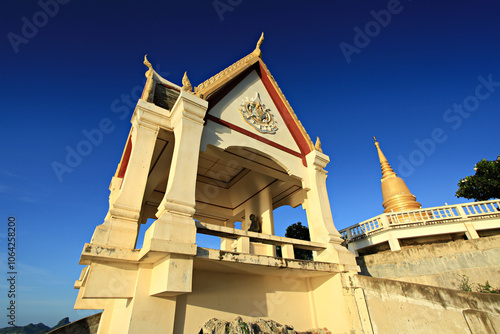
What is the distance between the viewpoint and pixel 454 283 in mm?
7707

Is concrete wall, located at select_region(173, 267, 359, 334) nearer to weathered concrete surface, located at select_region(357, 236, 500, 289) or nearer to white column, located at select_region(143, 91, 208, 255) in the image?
white column, located at select_region(143, 91, 208, 255)

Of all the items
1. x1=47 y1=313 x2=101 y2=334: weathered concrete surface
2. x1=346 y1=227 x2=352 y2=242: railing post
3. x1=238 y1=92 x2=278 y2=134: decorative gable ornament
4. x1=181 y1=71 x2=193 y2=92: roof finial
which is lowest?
x1=47 y1=313 x2=101 y2=334: weathered concrete surface

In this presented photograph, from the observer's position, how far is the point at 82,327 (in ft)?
27.0

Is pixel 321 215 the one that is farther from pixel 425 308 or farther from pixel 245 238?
pixel 425 308

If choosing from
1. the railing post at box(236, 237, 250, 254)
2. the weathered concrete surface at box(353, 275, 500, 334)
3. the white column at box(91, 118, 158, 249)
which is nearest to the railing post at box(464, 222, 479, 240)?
the weathered concrete surface at box(353, 275, 500, 334)

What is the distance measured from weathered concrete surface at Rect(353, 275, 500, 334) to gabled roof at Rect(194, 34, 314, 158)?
4.59 m

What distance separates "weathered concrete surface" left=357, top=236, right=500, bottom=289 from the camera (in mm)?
7559

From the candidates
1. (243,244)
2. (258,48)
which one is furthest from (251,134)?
(258,48)

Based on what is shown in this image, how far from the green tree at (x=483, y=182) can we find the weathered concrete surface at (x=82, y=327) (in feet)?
77.5

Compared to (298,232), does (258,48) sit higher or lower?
higher

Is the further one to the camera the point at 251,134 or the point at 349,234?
the point at 349,234

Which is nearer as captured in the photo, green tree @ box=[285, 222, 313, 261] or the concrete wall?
the concrete wall

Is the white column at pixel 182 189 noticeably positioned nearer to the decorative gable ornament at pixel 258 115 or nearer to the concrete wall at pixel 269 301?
the concrete wall at pixel 269 301

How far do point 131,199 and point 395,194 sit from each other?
59.8 feet
